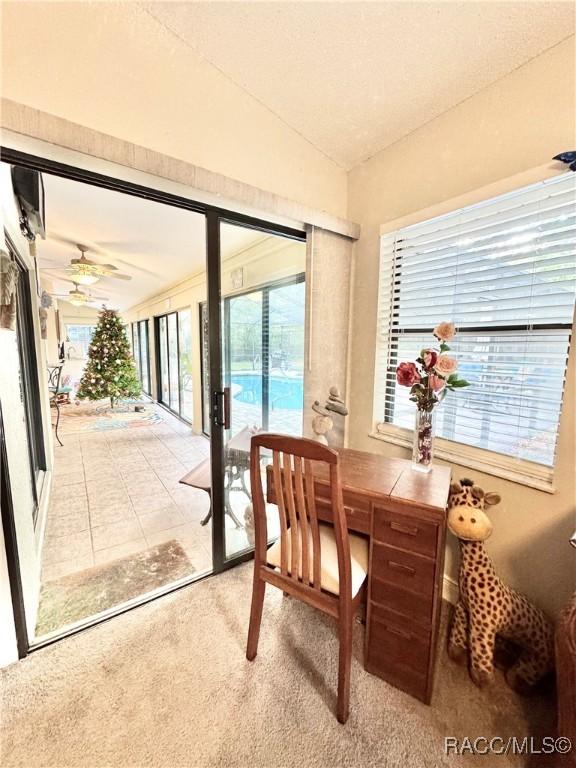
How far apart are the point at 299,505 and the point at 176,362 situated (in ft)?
17.9

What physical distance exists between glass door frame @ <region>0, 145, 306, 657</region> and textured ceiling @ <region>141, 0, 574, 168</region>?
0.51 meters

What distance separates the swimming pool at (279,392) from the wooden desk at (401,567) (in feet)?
3.00

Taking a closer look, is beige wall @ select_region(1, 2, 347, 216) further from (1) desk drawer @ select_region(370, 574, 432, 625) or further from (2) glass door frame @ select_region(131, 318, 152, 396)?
(2) glass door frame @ select_region(131, 318, 152, 396)

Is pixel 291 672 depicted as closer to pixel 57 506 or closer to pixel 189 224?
pixel 57 506

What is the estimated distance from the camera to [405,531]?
46.0 inches

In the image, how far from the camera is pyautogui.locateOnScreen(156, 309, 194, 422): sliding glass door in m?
5.36

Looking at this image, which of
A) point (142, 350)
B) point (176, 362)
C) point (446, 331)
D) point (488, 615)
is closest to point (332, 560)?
point (488, 615)

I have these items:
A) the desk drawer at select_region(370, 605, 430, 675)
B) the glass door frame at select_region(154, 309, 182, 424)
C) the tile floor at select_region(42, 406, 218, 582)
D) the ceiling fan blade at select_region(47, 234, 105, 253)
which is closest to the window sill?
the desk drawer at select_region(370, 605, 430, 675)

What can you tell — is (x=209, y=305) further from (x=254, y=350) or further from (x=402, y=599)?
(x=402, y=599)

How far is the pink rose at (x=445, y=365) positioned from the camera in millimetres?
1382

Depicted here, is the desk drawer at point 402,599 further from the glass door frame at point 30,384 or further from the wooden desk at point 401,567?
the glass door frame at point 30,384

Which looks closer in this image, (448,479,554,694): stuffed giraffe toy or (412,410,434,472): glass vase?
(448,479,554,694): stuffed giraffe toy

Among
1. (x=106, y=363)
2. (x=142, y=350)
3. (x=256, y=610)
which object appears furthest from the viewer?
(x=142, y=350)

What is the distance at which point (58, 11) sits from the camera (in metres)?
1.10
